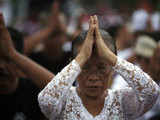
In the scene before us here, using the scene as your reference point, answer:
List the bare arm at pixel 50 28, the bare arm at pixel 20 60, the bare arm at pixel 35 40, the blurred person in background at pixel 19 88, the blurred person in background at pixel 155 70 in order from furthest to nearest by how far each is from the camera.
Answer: the bare arm at pixel 35 40 < the bare arm at pixel 50 28 < the blurred person in background at pixel 155 70 < the blurred person in background at pixel 19 88 < the bare arm at pixel 20 60

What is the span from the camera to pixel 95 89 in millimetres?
3119

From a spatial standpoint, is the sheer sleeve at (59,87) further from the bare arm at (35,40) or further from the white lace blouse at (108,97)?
the bare arm at (35,40)

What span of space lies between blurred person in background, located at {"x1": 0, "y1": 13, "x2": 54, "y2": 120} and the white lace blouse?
0.66m

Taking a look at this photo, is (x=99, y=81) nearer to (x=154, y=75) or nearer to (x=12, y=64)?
(x=12, y=64)

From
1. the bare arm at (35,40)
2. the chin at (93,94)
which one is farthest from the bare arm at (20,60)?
the bare arm at (35,40)

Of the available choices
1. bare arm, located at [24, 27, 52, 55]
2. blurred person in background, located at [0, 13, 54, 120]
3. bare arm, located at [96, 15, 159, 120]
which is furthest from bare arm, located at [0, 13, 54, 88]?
bare arm, located at [24, 27, 52, 55]

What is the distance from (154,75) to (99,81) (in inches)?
A: 68.5

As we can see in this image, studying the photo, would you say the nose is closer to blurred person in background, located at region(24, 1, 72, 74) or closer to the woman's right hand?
the woman's right hand

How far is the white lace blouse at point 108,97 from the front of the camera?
2.93 meters

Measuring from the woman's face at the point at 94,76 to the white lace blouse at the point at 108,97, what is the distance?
11cm

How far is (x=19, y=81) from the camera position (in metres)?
4.11

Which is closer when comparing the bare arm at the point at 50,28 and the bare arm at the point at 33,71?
the bare arm at the point at 33,71

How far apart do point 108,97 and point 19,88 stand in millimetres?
1119

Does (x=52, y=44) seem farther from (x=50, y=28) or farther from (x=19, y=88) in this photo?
(x=19, y=88)
